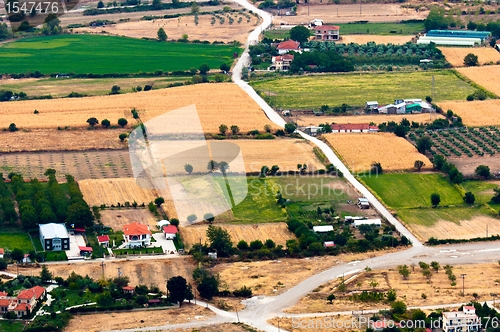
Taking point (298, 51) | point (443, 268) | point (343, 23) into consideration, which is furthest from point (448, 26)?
point (443, 268)

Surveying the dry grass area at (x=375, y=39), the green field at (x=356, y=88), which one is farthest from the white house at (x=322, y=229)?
the dry grass area at (x=375, y=39)

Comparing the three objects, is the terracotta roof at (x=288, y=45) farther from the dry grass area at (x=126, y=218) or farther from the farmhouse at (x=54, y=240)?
the farmhouse at (x=54, y=240)

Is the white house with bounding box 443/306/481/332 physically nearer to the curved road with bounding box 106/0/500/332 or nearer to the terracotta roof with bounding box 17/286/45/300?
the curved road with bounding box 106/0/500/332

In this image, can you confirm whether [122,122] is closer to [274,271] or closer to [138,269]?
[138,269]

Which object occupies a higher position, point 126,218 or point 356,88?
point 126,218

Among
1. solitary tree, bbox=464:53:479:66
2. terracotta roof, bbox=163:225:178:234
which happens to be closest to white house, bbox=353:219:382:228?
terracotta roof, bbox=163:225:178:234

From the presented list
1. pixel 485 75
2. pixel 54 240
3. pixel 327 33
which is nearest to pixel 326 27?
pixel 327 33
